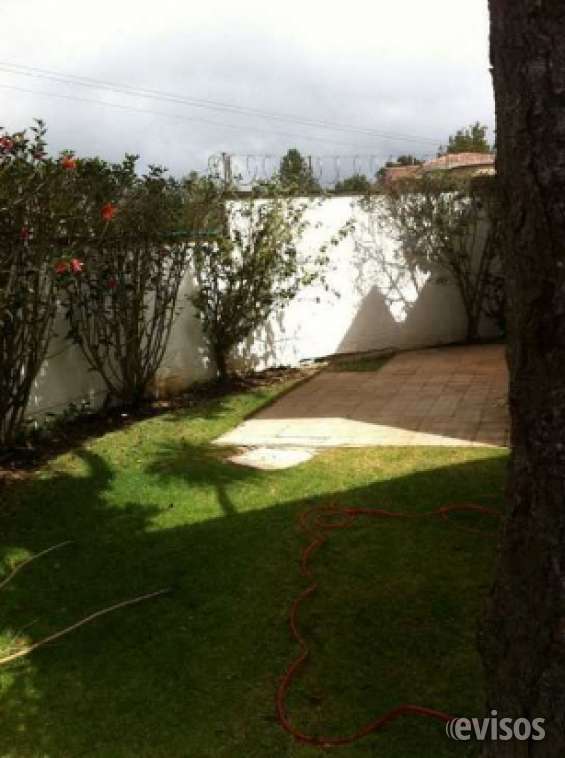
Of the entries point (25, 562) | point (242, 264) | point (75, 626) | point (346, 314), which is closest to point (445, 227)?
point (346, 314)

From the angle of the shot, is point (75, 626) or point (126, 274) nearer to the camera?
point (75, 626)

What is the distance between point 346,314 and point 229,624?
7411mm

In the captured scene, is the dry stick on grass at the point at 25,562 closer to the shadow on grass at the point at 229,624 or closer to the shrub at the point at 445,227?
the shadow on grass at the point at 229,624

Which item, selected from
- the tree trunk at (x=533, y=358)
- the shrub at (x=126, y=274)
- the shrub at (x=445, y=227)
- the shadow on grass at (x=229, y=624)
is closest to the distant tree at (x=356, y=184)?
the shrub at (x=445, y=227)

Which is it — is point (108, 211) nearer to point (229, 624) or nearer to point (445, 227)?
point (229, 624)

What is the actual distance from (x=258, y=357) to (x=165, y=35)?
50.5 ft

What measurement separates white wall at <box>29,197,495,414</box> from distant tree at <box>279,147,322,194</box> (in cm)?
32

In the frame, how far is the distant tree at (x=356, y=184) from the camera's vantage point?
10.5 metres

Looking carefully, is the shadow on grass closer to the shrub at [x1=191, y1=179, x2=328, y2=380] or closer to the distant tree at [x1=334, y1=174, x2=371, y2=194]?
the shrub at [x1=191, y1=179, x2=328, y2=380]

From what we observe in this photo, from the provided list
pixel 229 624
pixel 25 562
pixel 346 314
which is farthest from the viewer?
pixel 346 314

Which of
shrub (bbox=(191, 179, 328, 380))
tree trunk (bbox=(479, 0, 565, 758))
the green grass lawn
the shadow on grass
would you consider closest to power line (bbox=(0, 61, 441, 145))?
shrub (bbox=(191, 179, 328, 380))

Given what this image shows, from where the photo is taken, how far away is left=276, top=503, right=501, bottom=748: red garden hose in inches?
111

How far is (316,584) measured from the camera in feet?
13.1

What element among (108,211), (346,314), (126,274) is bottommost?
(346,314)
